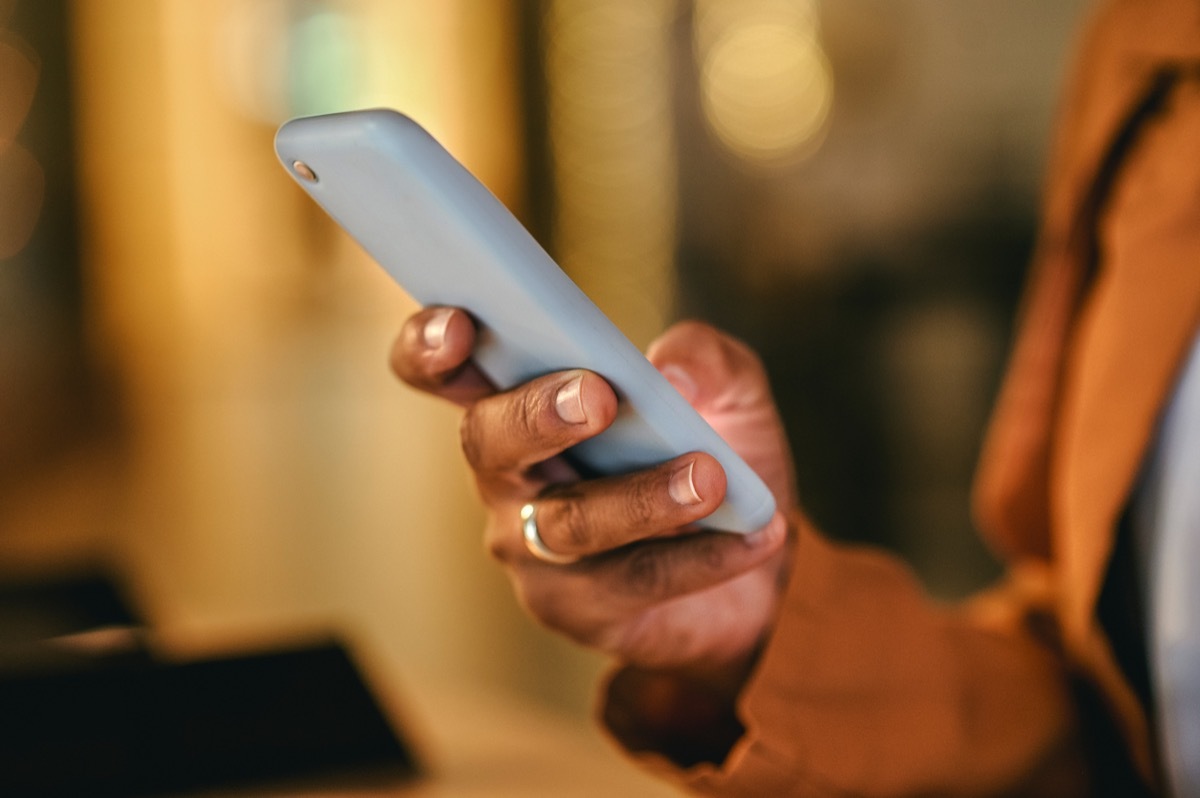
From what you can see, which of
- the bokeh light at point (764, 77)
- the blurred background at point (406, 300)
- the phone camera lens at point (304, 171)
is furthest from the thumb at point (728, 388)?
the bokeh light at point (764, 77)

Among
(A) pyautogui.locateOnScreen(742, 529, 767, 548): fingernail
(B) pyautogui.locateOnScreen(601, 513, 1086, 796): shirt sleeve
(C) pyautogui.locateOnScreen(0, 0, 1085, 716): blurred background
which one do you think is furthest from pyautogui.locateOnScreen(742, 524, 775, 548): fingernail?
(C) pyautogui.locateOnScreen(0, 0, 1085, 716): blurred background

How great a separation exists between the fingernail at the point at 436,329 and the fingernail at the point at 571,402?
53 mm

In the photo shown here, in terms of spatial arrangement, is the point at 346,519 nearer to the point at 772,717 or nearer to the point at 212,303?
the point at 212,303

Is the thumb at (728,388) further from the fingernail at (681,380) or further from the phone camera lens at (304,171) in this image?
the phone camera lens at (304,171)

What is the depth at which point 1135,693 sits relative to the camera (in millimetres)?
594

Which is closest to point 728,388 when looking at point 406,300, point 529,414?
point 529,414

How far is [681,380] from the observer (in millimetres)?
454

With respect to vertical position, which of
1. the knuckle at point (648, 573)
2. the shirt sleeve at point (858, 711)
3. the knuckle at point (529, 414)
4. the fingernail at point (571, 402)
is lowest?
the shirt sleeve at point (858, 711)

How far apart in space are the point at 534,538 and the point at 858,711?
21 centimetres

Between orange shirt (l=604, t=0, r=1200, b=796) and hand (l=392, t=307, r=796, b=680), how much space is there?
36 millimetres

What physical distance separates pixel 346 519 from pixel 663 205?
127 centimetres

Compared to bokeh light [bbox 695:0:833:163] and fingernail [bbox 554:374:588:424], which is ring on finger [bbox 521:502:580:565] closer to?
fingernail [bbox 554:374:588:424]

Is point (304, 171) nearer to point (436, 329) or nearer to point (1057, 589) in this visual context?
point (436, 329)

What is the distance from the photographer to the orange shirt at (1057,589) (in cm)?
53
